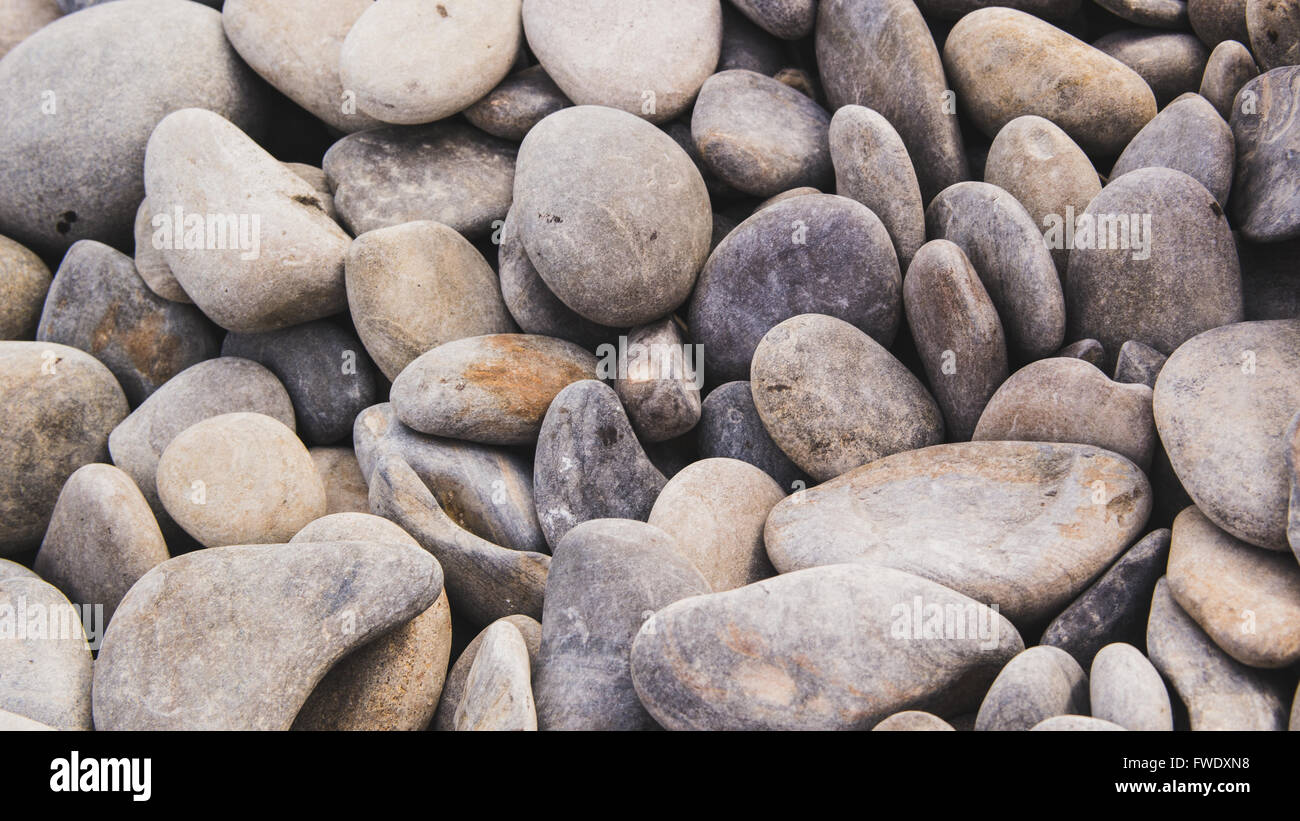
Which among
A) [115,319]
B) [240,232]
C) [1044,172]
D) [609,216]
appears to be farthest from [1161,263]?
[115,319]

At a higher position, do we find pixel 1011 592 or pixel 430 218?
pixel 430 218

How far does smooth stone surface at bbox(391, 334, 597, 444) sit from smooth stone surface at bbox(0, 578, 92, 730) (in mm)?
1051

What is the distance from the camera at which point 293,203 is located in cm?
347

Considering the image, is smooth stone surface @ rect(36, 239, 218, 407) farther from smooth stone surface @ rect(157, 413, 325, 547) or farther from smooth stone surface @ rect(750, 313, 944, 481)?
smooth stone surface @ rect(750, 313, 944, 481)

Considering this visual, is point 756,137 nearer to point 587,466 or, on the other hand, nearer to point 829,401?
point 829,401

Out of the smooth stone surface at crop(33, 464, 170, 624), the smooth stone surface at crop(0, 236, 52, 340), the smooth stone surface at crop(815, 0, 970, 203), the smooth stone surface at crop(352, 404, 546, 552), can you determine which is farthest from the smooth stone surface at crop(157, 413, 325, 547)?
the smooth stone surface at crop(815, 0, 970, 203)

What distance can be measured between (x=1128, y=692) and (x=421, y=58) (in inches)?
112

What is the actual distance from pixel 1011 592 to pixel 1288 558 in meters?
0.60

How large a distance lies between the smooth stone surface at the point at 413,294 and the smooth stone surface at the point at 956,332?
1428 mm

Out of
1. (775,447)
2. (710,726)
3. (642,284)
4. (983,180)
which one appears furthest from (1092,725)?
(983,180)

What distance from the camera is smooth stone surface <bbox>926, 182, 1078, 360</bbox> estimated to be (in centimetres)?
290
